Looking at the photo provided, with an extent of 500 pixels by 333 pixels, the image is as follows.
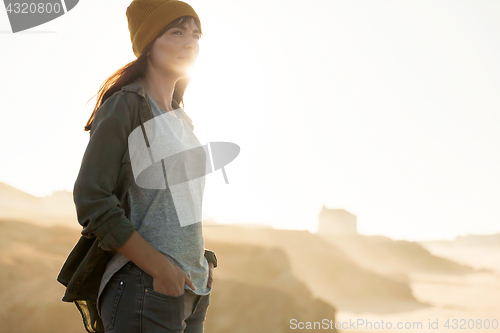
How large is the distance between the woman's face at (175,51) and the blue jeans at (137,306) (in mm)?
716

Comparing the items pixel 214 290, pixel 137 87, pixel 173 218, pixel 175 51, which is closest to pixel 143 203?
pixel 173 218

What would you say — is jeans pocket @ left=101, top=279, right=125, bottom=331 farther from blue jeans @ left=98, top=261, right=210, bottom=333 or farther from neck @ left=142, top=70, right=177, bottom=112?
neck @ left=142, top=70, right=177, bottom=112

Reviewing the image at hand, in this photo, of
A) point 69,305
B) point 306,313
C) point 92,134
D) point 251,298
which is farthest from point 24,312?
point 92,134

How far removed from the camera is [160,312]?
3.75 feet

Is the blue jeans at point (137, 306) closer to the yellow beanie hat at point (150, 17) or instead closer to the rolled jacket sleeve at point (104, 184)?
the rolled jacket sleeve at point (104, 184)

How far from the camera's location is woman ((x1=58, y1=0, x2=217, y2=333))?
1.12 metres

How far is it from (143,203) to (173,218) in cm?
11

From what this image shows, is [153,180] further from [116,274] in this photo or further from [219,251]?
[219,251]

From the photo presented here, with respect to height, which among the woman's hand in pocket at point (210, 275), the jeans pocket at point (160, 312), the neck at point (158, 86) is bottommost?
the woman's hand in pocket at point (210, 275)

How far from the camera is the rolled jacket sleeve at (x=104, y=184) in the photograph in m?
1.09

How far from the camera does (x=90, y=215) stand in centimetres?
109

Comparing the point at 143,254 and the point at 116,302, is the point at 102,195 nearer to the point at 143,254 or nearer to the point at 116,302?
the point at 143,254

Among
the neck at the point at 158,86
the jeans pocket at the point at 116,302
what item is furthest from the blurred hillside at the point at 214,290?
the neck at the point at 158,86

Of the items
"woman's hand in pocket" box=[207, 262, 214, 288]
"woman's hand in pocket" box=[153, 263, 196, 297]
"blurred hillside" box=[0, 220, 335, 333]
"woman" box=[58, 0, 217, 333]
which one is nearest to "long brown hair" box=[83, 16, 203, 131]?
"woman" box=[58, 0, 217, 333]
